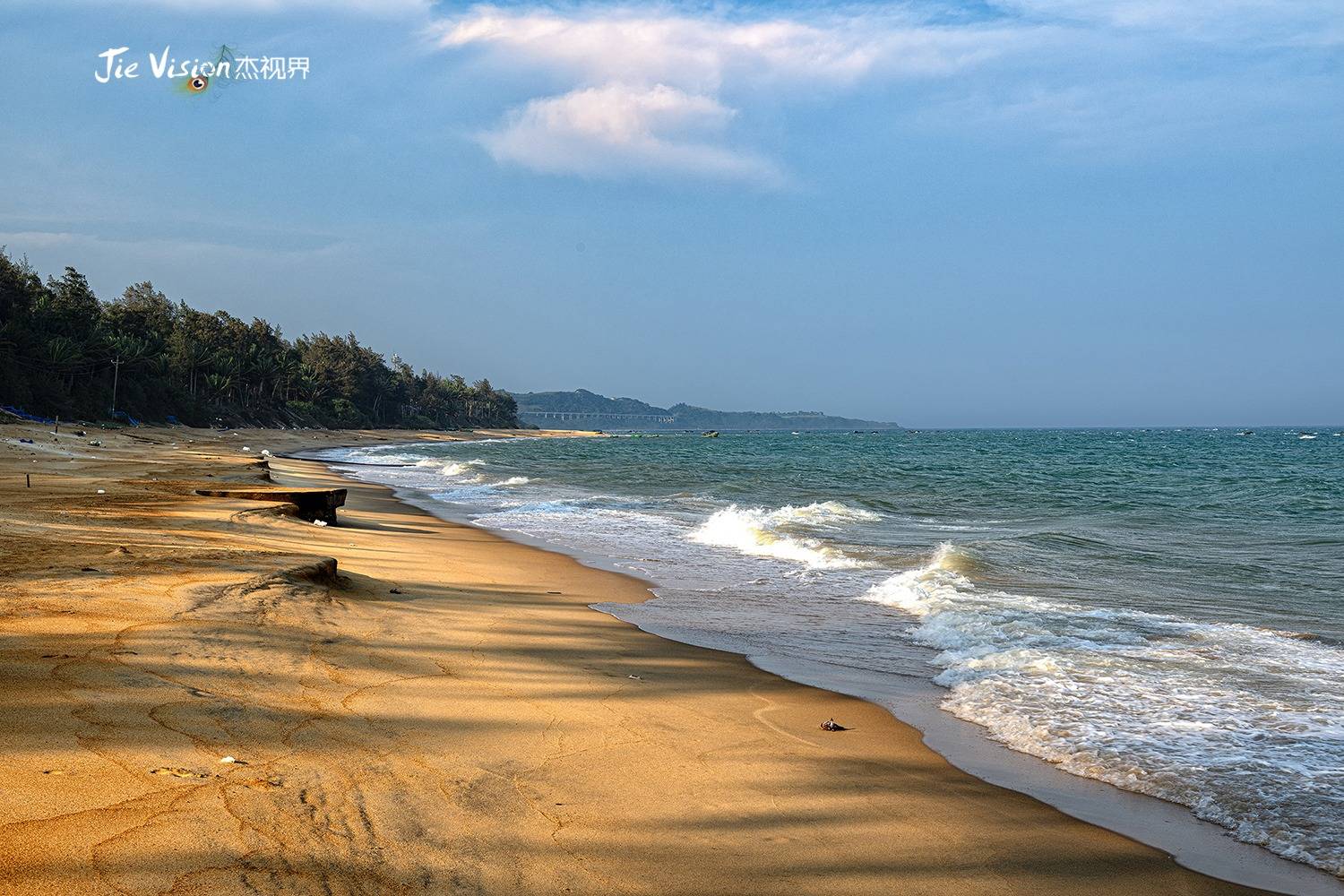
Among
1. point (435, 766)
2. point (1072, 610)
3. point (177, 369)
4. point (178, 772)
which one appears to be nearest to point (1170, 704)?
point (1072, 610)

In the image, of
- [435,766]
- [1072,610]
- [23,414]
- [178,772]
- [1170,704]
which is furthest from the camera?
[23,414]

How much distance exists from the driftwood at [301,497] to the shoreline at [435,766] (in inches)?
285

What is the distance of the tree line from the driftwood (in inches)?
1861

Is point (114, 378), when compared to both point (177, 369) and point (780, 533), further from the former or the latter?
point (780, 533)

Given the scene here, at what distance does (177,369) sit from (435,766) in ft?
300

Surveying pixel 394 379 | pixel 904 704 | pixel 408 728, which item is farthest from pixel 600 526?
pixel 394 379

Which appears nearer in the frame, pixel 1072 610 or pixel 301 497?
pixel 1072 610

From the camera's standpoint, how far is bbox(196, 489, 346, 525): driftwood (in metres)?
15.3

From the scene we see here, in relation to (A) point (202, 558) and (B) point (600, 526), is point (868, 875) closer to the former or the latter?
(A) point (202, 558)

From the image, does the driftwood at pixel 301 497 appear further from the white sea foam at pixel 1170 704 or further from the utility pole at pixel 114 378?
the utility pole at pixel 114 378

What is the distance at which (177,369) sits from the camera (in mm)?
83062

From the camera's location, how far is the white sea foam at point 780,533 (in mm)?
14383

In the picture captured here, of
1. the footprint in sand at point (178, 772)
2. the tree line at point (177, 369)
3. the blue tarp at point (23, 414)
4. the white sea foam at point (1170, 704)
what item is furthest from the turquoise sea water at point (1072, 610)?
the tree line at point (177, 369)

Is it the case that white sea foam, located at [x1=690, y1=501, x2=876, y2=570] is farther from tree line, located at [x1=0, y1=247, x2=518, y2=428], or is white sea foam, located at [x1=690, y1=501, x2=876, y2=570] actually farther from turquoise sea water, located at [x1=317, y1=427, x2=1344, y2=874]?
tree line, located at [x1=0, y1=247, x2=518, y2=428]
